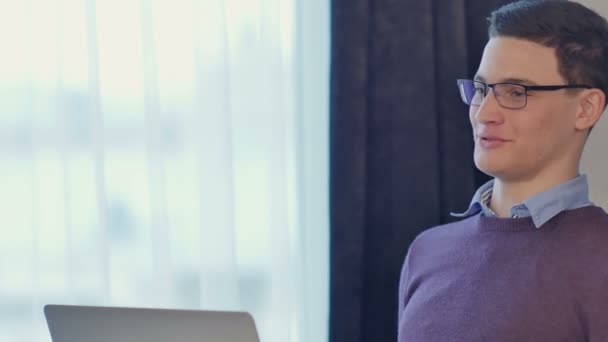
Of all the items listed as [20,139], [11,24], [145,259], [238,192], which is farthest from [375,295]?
[11,24]

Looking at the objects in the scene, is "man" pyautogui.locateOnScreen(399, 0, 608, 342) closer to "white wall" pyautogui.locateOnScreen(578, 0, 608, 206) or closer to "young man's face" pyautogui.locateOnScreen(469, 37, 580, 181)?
"young man's face" pyautogui.locateOnScreen(469, 37, 580, 181)

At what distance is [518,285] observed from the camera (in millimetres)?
1686

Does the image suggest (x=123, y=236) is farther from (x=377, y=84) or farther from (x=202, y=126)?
(x=377, y=84)

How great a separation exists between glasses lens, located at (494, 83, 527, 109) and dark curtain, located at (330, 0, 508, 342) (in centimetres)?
42

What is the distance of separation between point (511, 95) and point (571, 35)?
0.15 meters

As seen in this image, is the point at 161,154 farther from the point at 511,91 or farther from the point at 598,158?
the point at 598,158

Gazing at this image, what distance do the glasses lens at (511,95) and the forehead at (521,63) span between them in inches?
A: 0.6

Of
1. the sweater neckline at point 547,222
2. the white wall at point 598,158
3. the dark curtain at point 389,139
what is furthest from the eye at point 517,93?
Answer: the white wall at point 598,158

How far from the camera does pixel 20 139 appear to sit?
2080 millimetres

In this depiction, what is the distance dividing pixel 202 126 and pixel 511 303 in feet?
2.73

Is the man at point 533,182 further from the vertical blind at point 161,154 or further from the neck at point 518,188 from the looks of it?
the vertical blind at point 161,154

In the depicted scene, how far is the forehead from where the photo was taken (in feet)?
5.60

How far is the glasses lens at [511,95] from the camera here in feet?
5.65

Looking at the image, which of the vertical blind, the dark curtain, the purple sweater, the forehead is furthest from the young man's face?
the vertical blind
